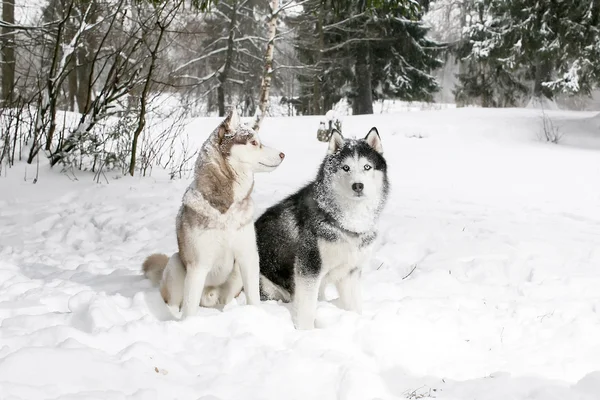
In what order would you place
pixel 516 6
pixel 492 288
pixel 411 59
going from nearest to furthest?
pixel 492 288 → pixel 516 6 → pixel 411 59

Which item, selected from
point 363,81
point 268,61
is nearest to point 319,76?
point 363,81

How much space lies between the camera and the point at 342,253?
3.69 m

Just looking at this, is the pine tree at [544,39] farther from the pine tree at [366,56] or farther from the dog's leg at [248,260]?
the dog's leg at [248,260]

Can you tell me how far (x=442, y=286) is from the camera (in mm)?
5023

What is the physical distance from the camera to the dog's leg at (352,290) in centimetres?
400

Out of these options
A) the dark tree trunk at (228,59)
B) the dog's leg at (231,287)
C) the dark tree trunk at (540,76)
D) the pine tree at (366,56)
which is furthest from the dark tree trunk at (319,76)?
the dog's leg at (231,287)

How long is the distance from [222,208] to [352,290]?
47.9 inches

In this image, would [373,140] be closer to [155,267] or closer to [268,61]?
[155,267]

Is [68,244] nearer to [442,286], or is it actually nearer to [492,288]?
[442,286]

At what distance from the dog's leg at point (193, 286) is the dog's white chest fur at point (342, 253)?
2.63 feet

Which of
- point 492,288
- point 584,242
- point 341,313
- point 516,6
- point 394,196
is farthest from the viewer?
point 516,6

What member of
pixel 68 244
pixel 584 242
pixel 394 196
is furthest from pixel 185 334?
pixel 394 196

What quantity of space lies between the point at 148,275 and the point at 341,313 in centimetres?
169

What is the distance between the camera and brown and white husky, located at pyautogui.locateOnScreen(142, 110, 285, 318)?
11.5 ft
